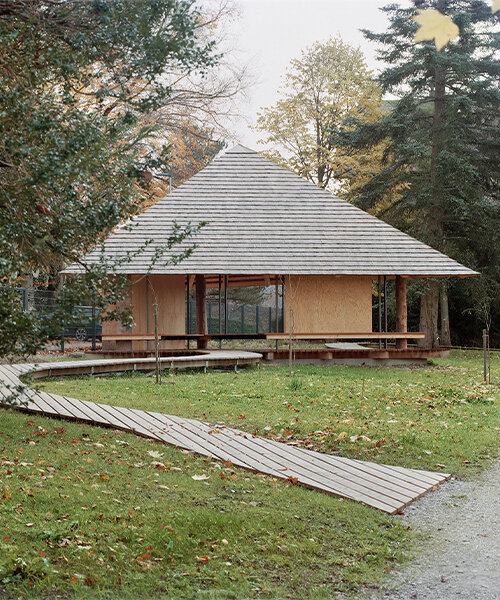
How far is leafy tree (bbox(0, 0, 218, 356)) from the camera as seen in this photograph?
460 centimetres

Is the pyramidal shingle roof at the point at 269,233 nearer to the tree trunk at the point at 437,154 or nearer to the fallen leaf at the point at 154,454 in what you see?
the tree trunk at the point at 437,154

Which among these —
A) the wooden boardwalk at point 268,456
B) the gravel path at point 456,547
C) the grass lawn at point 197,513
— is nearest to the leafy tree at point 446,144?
the grass lawn at point 197,513

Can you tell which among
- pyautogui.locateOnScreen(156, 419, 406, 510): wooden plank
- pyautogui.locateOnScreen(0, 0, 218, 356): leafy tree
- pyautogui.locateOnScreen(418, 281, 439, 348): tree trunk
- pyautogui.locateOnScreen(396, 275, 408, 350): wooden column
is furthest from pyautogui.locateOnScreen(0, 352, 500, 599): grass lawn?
pyautogui.locateOnScreen(418, 281, 439, 348): tree trunk

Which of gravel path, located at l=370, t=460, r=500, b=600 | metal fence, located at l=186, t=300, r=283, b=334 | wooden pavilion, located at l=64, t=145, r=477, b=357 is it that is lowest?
gravel path, located at l=370, t=460, r=500, b=600

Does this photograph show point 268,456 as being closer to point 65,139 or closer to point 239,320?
point 65,139

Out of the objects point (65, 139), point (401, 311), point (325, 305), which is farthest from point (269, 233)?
point (65, 139)

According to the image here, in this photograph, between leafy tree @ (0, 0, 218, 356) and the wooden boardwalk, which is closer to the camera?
leafy tree @ (0, 0, 218, 356)

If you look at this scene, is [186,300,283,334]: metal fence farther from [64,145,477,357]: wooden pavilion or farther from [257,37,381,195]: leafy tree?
[64,145,477,357]: wooden pavilion

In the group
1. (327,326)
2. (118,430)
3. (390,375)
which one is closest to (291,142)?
(327,326)

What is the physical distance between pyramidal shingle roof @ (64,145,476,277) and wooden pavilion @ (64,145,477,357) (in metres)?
0.03

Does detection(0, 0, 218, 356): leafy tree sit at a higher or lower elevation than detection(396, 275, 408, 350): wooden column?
higher

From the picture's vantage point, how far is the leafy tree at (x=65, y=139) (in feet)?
15.1

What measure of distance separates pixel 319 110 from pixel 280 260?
16.1m

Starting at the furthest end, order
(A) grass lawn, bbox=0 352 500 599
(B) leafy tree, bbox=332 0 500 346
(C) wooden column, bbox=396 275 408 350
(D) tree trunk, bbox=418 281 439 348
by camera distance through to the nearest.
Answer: (D) tree trunk, bbox=418 281 439 348 < (B) leafy tree, bbox=332 0 500 346 < (C) wooden column, bbox=396 275 408 350 < (A) grass lawn, bbox=0 352 500 599
